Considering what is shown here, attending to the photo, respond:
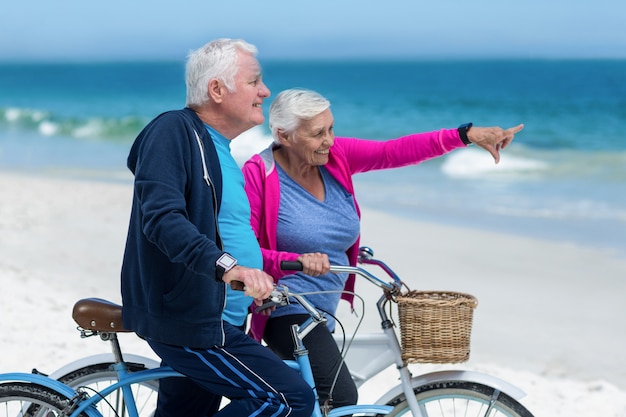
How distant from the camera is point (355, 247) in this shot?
356 centimetres

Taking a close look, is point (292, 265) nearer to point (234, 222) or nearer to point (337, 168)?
point (234, 222)

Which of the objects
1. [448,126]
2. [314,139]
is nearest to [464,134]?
[314,139]

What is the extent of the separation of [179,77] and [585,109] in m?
34.0

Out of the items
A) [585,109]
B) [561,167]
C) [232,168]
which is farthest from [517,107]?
[232,168]

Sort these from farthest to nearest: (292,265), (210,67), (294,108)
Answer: (294,108), (292,265), (210,67)

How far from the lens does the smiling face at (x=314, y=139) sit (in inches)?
135

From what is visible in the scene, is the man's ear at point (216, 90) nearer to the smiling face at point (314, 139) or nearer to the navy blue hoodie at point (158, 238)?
the navy blue hoodie at point (158, 238)

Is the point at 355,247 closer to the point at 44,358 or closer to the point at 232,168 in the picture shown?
the point at 232,168

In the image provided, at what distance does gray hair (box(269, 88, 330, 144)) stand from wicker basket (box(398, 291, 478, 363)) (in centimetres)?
76

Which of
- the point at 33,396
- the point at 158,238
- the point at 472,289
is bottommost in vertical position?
the point at 33,396

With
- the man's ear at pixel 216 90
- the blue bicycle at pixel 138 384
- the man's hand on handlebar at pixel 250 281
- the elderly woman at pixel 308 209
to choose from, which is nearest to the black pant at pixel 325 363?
the elderly woman at pixel 308 209

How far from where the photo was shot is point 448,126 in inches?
1240

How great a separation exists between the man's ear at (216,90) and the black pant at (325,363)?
2.98 feet

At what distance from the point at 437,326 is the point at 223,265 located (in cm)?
86
